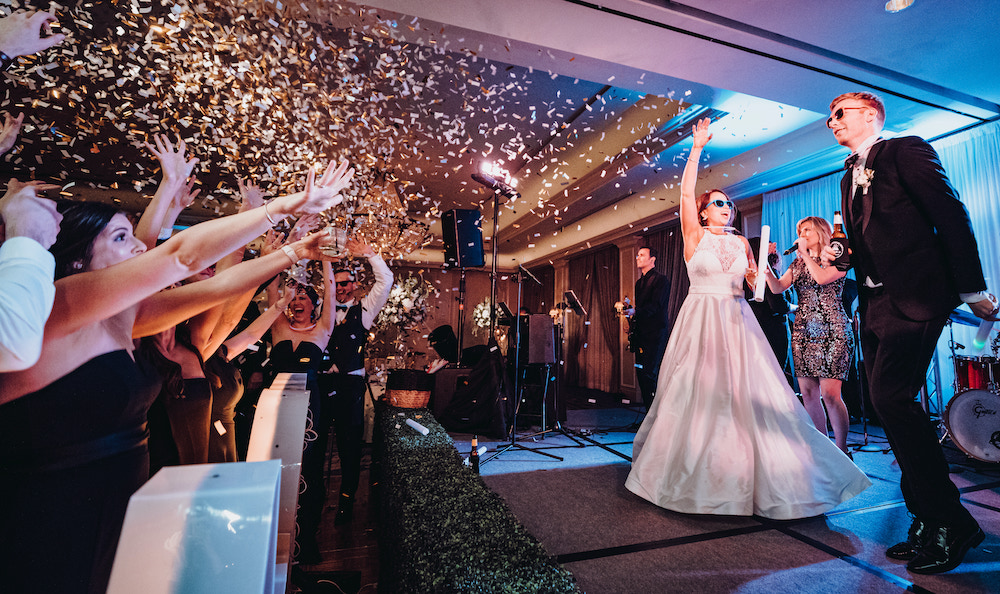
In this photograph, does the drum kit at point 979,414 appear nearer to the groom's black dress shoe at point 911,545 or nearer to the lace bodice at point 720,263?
the groom's black dress shoe at point 911,545

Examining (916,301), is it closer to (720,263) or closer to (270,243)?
(720,263)

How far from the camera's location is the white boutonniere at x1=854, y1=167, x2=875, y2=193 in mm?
2303

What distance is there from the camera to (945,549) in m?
2.06

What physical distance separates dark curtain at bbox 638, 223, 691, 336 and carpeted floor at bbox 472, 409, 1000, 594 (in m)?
4.62

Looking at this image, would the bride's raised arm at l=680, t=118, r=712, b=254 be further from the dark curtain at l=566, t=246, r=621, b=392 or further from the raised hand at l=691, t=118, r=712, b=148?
the dark curtain at l=566, t=246, r=621, b=392

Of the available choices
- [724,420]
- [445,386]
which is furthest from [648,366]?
[724,420]

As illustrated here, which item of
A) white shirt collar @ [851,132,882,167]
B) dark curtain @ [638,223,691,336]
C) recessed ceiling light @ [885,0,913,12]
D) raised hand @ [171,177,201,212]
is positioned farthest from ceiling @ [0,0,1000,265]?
white shirt collar @ [851,132,882,167]

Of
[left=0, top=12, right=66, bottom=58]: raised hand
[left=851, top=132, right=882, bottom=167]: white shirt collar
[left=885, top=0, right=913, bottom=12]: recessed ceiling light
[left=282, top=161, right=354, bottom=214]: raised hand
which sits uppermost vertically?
[left=885, top=0, right=913, bottom=12]: recessed ceiling light

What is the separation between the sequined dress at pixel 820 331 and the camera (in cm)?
359

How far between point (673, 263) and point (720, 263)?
547cm

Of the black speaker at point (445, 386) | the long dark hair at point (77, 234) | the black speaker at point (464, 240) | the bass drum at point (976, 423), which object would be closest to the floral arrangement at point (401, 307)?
the black speaker at point (445, 386)

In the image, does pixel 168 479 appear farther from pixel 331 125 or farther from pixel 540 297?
pixel 540 297

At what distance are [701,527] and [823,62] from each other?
4.21 metres

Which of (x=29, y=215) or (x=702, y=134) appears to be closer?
(x=29, y=215)
